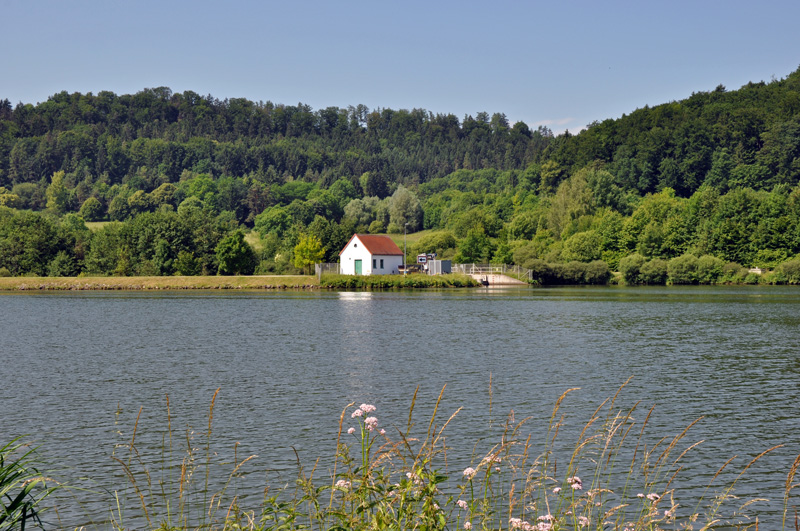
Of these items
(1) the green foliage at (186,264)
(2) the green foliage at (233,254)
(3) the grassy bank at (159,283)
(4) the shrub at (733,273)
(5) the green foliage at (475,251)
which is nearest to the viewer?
(3) the grassy bank at (159,283)

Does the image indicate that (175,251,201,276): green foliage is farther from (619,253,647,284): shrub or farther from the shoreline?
(619,253,647,284): shrub

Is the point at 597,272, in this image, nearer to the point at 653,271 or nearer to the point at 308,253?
the point at 653,271

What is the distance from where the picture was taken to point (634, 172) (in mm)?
172500

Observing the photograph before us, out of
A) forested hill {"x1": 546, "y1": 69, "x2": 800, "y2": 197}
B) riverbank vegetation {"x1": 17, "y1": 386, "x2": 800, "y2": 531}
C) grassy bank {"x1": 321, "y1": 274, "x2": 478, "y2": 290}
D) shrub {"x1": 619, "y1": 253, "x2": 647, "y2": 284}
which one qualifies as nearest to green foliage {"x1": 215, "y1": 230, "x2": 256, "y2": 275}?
grassy bank {"x1": 321, "y1": 274, "x2": 478, "y2": 290}

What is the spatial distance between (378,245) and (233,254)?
18.8 metres

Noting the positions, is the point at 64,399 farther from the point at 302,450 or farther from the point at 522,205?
the point at 522,205

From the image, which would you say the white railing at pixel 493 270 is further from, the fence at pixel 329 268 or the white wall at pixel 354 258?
the fence at pixel 329 268

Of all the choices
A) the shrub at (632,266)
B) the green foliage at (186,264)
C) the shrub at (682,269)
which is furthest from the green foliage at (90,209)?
the shrub at (682,269)

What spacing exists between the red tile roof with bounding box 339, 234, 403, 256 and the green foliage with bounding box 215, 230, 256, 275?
509 inches

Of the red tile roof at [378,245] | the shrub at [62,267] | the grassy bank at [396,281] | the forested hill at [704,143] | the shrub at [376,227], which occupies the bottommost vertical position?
the grassy bank at [396,281]

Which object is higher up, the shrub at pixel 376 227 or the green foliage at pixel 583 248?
the shrub at pixel 376 227

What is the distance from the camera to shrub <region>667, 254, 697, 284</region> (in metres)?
103

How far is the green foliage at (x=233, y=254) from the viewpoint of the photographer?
100438 millimetres

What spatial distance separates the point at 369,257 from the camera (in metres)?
95.9
